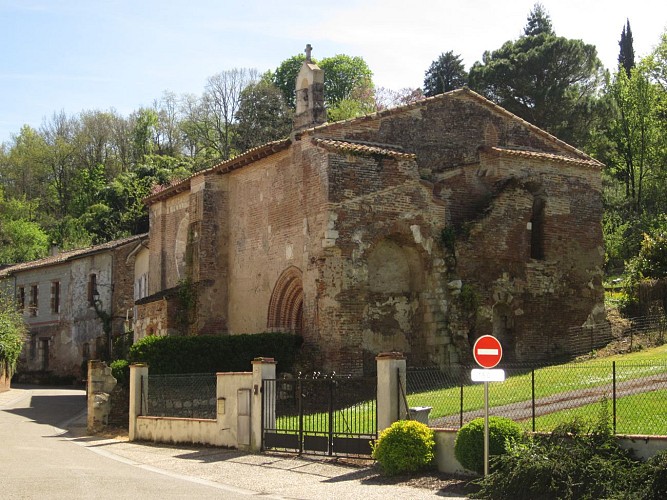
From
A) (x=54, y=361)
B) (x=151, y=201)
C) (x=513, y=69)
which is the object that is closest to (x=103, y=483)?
(x=151, y=201)

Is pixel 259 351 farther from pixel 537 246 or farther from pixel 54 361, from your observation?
pixel 54 361

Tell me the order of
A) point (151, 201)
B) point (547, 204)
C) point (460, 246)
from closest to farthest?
1. point (460, 246)
2. point (547, 204)
3. point (151, 201)

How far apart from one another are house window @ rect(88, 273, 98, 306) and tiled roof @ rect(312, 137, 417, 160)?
25851 mm

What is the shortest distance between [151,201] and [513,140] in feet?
52.0

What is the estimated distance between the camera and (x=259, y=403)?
63.7ft

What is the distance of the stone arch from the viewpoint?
89.1 ft

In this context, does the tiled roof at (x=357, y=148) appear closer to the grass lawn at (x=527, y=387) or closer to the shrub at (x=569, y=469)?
the grass lawn at (x=527, y=387)

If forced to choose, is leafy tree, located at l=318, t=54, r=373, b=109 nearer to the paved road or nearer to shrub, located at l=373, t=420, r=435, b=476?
the paved road

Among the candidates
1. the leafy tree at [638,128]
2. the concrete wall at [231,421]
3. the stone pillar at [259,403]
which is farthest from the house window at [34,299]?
the stone pillar at [259,403]

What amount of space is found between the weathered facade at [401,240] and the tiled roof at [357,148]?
52mm

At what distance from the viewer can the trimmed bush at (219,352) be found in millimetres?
24688

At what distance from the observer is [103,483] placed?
49.2 feet

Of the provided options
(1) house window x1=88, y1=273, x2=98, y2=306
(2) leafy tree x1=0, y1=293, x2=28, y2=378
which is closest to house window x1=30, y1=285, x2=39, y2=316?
(1) house window x1=88, y1=273, x2=98, y2=306

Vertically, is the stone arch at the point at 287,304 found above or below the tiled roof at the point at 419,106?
below
